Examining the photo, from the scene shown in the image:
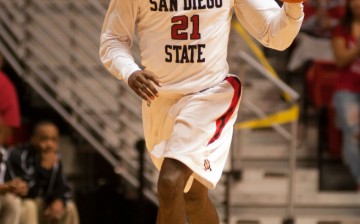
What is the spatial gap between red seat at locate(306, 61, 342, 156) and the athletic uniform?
3.33 meters

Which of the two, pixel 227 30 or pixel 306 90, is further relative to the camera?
pixel 306 90

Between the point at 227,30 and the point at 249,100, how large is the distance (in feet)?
12.0

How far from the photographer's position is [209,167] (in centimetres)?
515

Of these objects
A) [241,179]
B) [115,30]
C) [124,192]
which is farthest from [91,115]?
[115,30]

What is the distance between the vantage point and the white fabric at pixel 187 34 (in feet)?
17.0

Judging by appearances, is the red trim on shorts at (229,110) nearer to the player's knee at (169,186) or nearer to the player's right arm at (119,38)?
the player's knee at (169,186)

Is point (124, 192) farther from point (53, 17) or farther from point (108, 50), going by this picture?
point (108, 50)

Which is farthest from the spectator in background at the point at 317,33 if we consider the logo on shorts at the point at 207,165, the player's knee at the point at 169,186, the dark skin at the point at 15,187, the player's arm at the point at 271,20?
the player's knee at the point at 169,186

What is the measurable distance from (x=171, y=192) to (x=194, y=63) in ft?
2.23

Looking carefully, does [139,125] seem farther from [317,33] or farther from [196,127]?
Answer: [196,127]

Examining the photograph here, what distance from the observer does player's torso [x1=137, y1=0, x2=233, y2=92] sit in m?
5.19

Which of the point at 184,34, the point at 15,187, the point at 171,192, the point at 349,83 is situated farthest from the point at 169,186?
the point at 349,83

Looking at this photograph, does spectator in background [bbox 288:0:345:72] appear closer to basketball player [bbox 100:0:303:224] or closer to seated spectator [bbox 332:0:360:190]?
seated spectator [bbox 332:0:360:190]

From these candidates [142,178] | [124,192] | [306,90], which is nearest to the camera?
[142,178]
